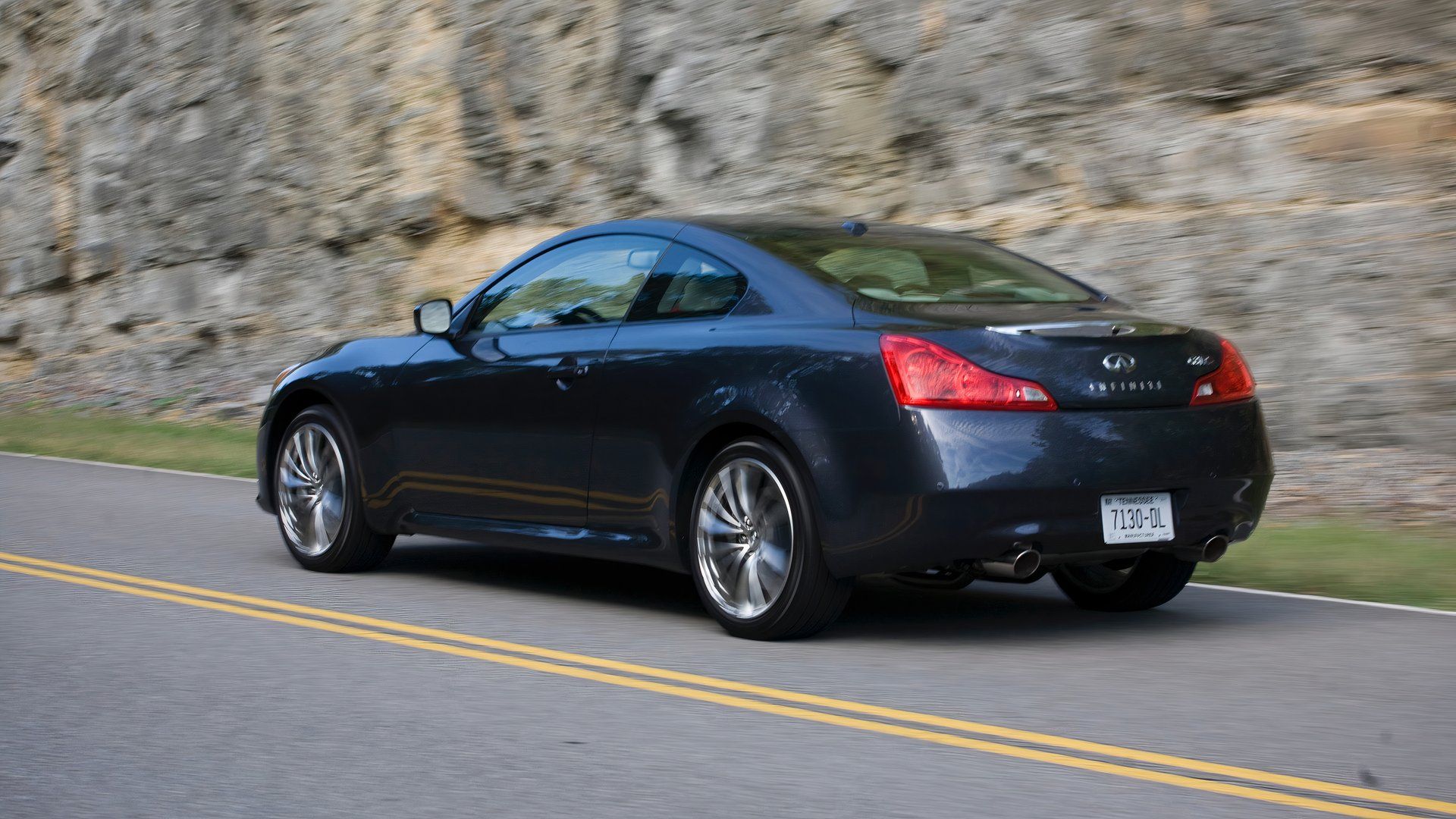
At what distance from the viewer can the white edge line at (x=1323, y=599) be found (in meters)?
7.06

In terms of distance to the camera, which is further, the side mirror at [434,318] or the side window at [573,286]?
the side mirror at [434,318]

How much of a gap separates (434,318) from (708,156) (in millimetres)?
10607

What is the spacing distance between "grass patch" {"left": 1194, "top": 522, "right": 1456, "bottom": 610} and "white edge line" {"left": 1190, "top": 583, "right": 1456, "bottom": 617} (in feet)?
0.29

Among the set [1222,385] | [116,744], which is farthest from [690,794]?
[1222,385]

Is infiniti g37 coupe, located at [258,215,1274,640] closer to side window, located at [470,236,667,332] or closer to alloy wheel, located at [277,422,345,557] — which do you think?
side window, located at [470,236,667,332]

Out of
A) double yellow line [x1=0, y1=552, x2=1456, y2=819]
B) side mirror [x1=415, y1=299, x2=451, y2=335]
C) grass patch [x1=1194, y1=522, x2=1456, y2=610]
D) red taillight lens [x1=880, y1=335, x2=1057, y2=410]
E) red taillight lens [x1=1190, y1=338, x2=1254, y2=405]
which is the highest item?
side mirror [x1=415, y1=299, x2=451, y2=335]

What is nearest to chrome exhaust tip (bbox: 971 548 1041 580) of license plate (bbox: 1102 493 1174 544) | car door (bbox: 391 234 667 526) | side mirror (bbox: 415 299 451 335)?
license plate (bbox: 1102 493 1174 544)

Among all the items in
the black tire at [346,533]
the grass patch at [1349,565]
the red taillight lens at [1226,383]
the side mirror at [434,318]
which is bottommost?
the grass patch at [1349,565]

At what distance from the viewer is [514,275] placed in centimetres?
781

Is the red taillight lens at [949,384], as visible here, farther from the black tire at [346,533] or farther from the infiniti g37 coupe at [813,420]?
the black tire at [346,533]

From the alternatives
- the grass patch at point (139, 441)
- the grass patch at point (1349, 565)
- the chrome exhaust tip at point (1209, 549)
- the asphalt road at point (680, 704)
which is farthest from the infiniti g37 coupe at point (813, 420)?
the grass patch at point (139, 441)

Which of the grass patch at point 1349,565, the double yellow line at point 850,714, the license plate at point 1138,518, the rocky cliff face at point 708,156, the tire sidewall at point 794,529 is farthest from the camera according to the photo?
the rocky cliff face at point 708,156

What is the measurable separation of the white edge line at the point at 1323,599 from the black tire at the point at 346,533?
12.2 ft

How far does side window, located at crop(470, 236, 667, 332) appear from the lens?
7.16m
